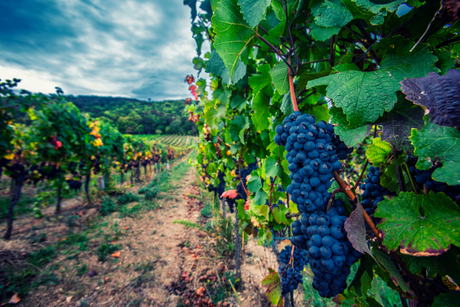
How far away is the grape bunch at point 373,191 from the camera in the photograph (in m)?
0.82

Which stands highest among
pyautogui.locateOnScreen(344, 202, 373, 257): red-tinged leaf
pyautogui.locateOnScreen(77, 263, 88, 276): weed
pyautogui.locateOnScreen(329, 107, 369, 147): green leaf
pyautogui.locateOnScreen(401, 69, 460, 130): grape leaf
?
pyautogui.locateOnScreen(401, 69, 460, 130): grape leaf

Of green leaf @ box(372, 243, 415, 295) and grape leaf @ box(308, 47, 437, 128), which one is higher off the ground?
grape leaf @ box(308, 47, 437, 128)

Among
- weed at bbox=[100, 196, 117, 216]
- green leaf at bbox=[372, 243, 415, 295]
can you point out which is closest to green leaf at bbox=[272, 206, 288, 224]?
green leaf at bbox=[372, 243, 415, 295]

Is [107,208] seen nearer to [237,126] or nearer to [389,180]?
[237,126]

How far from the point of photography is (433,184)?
61 cm

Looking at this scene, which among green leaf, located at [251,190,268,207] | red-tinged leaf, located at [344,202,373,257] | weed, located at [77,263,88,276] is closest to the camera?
red-tinged leaf, located at [344,202,373,257]

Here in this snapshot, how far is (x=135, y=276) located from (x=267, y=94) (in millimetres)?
4480

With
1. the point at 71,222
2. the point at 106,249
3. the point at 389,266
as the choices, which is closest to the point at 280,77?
the point at 389,266

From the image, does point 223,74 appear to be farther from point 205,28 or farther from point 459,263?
point 459,263

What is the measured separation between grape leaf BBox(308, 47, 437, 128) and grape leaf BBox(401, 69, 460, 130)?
6 cm

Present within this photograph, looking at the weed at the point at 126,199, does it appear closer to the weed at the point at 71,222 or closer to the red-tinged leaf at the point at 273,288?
the weed at the point at 71,222

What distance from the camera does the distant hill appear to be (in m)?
54.6

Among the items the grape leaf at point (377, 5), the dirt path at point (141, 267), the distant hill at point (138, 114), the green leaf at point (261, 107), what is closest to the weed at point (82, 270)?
the dirt path at point (141, 267)

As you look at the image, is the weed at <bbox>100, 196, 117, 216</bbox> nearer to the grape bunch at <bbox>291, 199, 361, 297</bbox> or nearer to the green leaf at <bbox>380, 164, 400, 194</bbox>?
the grape bunch at <bbox>291, 199, 361, 297</bbox>
